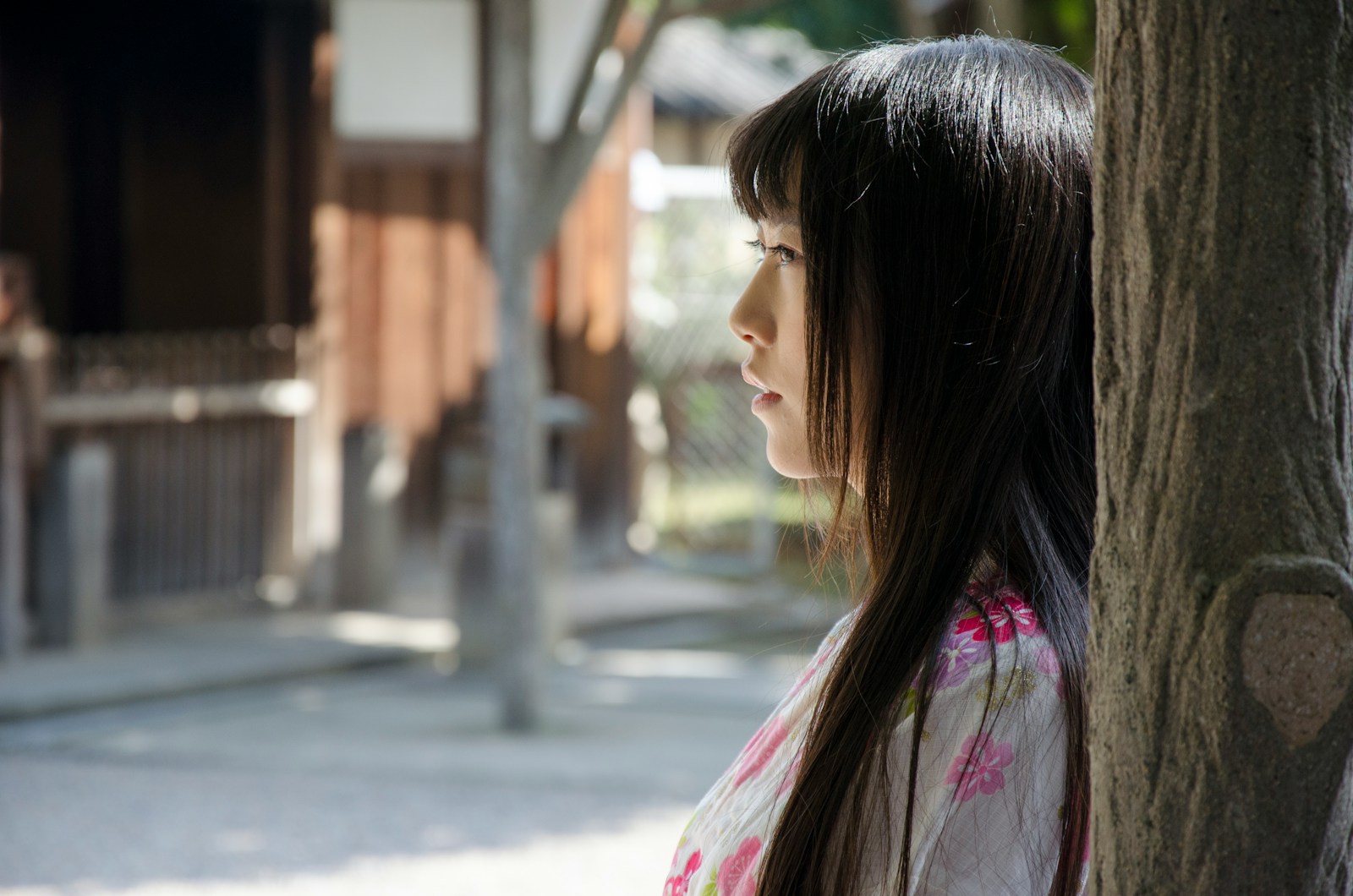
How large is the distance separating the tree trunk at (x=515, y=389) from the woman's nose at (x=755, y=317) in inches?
189

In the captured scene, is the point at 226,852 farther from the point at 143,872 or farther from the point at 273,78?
the point at 273,78

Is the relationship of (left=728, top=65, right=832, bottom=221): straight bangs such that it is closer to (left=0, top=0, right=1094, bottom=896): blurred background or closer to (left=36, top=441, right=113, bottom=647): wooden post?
(left=0, top=0, right=1094, bottom=896): blurred background

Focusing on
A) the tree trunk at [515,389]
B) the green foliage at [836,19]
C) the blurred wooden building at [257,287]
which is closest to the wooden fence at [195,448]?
the blurred wooden building at [257,287]

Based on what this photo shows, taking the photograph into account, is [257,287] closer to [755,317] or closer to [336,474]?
[336,474]

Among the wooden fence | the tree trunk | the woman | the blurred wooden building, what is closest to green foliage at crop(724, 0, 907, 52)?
the blurred wooden building

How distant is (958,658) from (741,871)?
0.83 feet

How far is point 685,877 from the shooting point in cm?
130

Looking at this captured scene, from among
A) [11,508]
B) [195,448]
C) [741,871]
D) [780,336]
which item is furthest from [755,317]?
[195,448]

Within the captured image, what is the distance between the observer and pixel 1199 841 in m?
0.90

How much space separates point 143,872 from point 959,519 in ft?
12.9

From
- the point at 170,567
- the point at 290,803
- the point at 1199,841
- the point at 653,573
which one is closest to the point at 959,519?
the point at 1199,841

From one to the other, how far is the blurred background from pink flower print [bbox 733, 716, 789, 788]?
10.6 ft

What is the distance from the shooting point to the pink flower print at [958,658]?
1.08m

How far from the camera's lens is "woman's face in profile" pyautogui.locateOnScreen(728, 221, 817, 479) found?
4.09 feet
